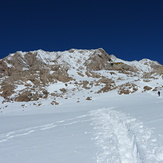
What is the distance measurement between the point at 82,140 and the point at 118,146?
5.00ft

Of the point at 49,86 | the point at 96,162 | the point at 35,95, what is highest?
the point at 49,86

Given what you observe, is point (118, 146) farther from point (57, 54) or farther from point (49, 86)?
point (57, 54)

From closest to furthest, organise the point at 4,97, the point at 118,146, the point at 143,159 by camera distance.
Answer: the point at 143,159
the point at 118,146
the point at 4,97

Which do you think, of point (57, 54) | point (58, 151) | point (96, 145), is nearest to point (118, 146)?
point (96, 145)

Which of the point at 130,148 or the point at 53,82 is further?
the point at 53,82

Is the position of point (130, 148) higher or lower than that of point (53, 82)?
lower

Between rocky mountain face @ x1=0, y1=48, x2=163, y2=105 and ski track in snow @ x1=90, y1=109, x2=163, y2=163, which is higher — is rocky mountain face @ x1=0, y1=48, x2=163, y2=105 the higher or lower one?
the higher one

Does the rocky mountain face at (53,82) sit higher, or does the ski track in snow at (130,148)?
the rocky mountain face at (53,82)

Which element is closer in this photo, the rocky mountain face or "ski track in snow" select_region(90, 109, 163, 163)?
"ski track in snow" select_region(90, 109, 163, 163)

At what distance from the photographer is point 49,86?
106 ft

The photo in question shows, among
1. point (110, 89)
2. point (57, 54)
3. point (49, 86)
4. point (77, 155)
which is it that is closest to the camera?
point (77, 155)

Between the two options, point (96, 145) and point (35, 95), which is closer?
point (96, 145)

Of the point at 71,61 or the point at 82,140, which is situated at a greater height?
the point at 71,61

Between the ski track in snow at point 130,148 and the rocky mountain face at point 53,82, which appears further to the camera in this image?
the rocky mountain face at point 53,82
